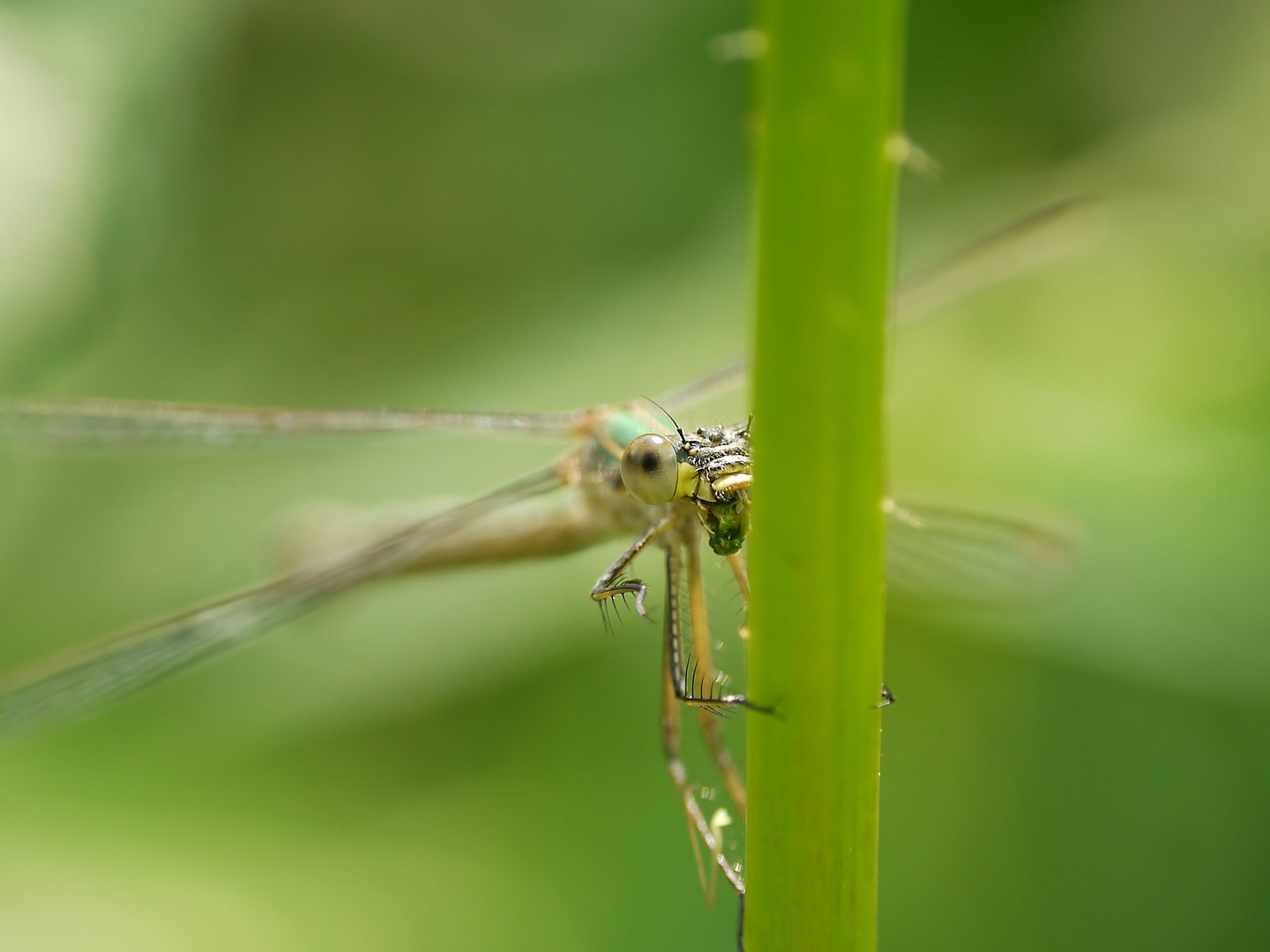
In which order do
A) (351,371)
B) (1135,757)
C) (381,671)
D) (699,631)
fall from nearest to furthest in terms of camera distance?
(699,631) → (1135,757) → (381,671) → (351,371)

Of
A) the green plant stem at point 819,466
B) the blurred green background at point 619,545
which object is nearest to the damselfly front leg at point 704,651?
the blurred green background at point 619,545

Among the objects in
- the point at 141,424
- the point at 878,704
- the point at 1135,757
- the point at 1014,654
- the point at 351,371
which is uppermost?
the point at 351,371

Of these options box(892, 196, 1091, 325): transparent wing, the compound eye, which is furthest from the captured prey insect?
box(892, 196, 1091, 325): transparent wing

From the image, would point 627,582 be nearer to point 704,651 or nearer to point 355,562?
point 704,651

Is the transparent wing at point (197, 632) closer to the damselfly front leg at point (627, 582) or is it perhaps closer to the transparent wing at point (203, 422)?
the transparent wing at point (203, 422)

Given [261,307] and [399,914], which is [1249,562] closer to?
[399,914]

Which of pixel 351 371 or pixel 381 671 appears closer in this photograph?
pixel 381 671

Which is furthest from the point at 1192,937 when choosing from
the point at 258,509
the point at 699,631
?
the point at 258,509

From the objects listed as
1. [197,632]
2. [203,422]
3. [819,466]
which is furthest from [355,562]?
[819,466]
